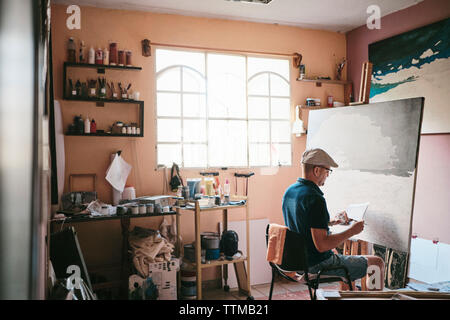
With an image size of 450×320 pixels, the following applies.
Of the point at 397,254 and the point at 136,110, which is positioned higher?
the point at 136,110

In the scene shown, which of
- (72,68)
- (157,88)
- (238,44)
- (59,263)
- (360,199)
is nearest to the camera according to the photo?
(59,263)

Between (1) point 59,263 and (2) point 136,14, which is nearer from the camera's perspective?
(1) point 59,263

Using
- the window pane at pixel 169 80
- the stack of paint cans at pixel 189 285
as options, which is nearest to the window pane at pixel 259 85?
the window pane at pixel 169 80

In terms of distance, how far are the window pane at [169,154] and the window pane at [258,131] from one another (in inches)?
36.1

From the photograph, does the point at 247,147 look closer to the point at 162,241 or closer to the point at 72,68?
the point at 162,241

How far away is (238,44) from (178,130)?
4.18ft

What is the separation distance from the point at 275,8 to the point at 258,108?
1.15 meters

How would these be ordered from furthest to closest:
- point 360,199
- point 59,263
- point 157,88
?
point 157,88 < point 360,199 < point 59,263

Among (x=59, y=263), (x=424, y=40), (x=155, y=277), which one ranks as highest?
(x=424, y=40)

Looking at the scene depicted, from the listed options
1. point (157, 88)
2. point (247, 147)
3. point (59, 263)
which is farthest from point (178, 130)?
point (59, 263)

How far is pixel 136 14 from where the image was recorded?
394cm

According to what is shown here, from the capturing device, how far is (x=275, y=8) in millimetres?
4043

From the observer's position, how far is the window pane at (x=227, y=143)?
432 cm

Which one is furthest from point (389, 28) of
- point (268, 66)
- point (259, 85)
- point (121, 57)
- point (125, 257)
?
point (125, 257)
